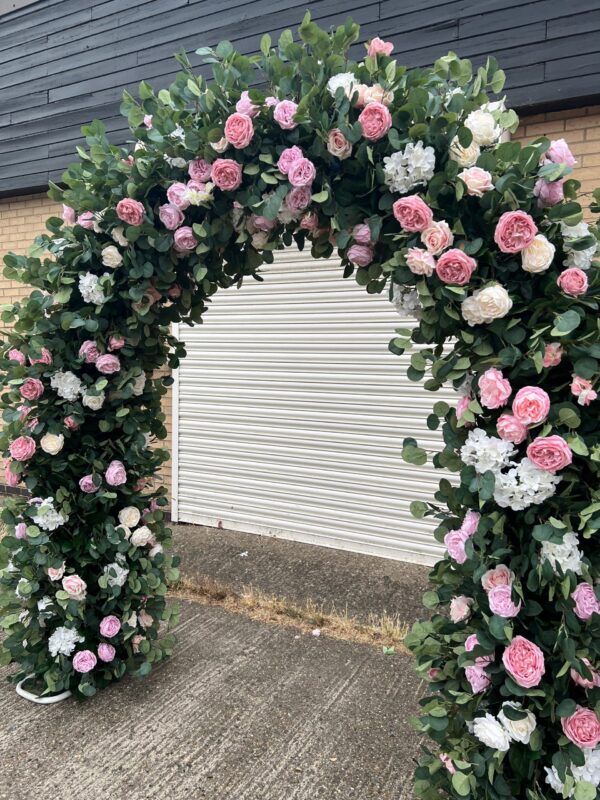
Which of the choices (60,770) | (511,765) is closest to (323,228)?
(511,765)

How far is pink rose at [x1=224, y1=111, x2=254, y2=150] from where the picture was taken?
216cm

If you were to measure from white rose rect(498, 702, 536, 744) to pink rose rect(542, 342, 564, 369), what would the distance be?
1.01 meters

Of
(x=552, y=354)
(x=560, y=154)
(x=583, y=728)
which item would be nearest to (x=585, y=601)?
(x=583, y=728)

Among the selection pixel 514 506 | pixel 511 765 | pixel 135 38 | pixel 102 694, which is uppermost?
pixel 135 38

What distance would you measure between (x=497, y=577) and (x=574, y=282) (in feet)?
2.98

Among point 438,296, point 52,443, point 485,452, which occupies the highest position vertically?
point 438,296

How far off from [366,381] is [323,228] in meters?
2.50

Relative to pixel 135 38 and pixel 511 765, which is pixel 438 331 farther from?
pixel 135 38

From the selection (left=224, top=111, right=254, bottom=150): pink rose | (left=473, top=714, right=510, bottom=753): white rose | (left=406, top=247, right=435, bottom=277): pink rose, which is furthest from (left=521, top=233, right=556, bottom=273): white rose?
(left=473, top=714, right=510, bottom=753): white rose

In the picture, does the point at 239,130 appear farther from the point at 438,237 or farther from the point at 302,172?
the point at 438,237

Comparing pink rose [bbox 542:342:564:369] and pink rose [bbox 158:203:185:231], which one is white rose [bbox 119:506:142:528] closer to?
pink rose [bbox 158:203:185:231]

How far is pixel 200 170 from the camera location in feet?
7.79

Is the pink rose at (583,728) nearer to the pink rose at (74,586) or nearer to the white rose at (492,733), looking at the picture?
the white rose at (492,733)

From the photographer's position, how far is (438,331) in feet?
6.70
